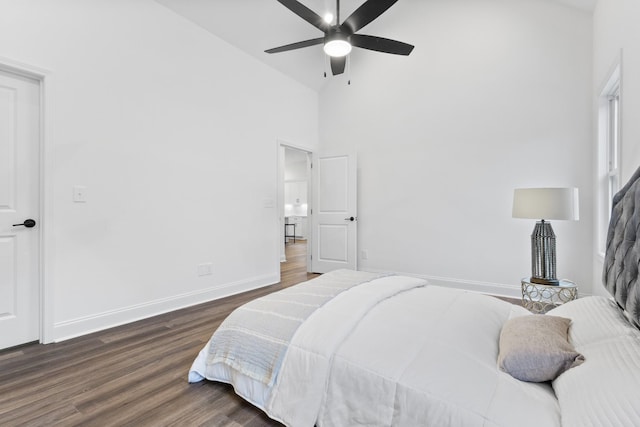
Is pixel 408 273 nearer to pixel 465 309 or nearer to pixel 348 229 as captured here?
pixel 348 229

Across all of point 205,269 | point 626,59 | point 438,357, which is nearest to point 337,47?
point 626,59

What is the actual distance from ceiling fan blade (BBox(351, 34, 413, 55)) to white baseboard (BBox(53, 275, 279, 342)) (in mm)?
3032

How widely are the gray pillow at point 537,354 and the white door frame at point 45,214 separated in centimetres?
310

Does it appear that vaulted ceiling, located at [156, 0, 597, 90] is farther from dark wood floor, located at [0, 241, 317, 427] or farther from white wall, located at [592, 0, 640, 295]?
dark wood floor, located at [0, 241, 317, 427]

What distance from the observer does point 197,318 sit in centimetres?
303

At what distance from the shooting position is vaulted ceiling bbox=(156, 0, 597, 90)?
3389 millimetres

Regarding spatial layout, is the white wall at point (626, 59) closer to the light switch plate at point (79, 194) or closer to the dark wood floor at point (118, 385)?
the dark wood floor at point (118, 385)

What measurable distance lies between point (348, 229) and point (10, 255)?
3746 mm

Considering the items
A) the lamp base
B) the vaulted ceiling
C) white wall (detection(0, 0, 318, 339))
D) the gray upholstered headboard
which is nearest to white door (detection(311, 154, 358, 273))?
white wall (detection(0, 0, 318, 339))

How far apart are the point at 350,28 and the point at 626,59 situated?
6.55 feet

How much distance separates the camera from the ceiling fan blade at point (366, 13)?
2.33 meters

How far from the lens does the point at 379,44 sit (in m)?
2.85

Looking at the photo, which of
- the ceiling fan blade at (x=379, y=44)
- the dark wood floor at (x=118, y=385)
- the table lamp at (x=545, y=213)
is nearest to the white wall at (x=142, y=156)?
the dark wood floor at (x=118, y=385)

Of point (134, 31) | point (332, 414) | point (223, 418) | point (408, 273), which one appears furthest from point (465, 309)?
point (134, 31)
